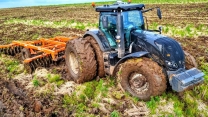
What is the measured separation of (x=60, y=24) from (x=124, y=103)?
16.5 m

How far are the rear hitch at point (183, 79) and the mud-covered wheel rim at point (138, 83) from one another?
0.59m

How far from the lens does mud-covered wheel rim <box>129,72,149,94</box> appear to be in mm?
5547

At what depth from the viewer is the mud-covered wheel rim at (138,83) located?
5.55 metres

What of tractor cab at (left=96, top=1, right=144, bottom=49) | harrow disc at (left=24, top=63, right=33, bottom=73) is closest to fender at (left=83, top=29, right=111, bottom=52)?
tractor cab at (left=96, top=1, right=144, bottom=49)

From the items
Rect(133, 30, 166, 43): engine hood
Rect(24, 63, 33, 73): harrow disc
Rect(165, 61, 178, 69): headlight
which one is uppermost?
Rect(133, 30, 166, 43): engine hood

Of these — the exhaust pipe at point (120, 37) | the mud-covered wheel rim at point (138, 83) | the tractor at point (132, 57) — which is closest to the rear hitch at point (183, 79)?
the tractor at point (132, 57)

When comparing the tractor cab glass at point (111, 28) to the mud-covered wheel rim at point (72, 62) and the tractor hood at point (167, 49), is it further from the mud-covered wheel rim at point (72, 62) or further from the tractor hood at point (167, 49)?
the mud-covered wheel rim at point (72, 62)

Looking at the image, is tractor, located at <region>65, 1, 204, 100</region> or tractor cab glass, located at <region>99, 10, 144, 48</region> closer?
tractor, located at <region>65, 1, 204, 100</region>

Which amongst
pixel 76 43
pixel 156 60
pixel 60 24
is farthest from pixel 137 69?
pixel 60 24

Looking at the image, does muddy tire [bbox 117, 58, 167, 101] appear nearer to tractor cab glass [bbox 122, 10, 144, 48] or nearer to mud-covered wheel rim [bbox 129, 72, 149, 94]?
mud-covered wheel rim [bbox 129, 72, 149, 94]

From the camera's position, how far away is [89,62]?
6.45m

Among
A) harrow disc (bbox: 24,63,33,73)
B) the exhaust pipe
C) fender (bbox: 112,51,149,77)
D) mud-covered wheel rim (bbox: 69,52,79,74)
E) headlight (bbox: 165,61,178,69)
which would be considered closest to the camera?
headlight (bbox: 165,61,178,69)

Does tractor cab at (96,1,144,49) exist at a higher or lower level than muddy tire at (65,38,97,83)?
higher

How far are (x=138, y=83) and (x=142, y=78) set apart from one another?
0.57ft
